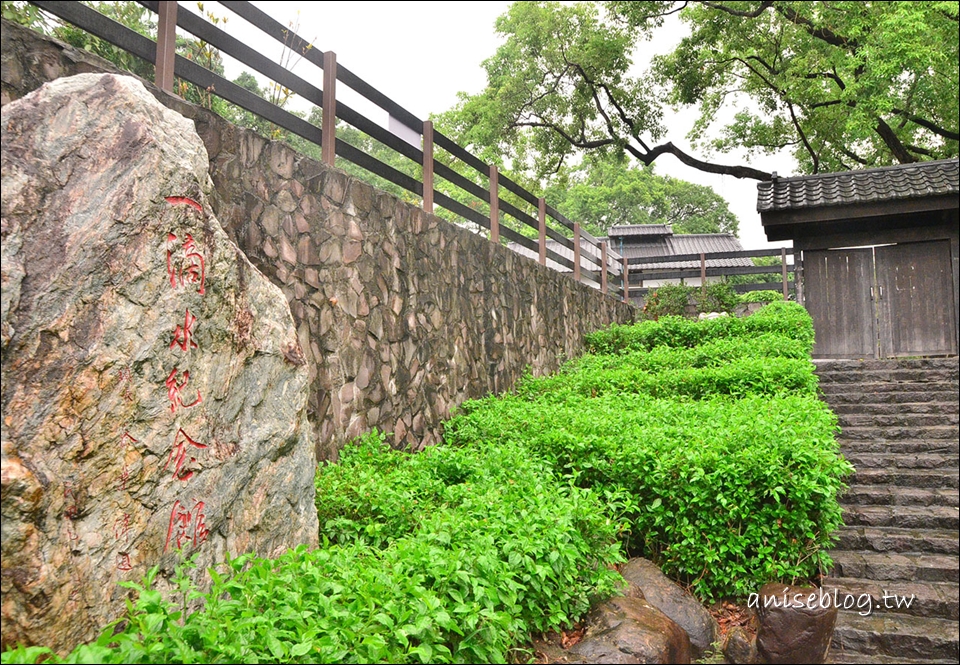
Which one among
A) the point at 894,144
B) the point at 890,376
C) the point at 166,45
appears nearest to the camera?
the point at 166,45

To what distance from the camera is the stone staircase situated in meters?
4.74

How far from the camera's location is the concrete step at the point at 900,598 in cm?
501

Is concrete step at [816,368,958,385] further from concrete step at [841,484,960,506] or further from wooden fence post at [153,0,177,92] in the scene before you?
wooden fence post at [153,0,177,92]

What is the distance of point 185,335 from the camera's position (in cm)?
329

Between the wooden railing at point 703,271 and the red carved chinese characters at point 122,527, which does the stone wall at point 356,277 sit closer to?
the red carved chinese characters at point 122,527

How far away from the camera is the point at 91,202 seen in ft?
9.67

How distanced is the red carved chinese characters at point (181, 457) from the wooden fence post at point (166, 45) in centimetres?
229

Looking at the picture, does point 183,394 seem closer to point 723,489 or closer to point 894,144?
point 723,489

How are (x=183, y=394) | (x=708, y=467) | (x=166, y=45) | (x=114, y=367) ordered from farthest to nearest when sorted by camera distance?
(x=708, y=467) < (x=166, y=45) < (x=183, y=394) < (x=114, y=367)

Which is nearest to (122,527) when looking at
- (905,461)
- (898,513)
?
(898,513)

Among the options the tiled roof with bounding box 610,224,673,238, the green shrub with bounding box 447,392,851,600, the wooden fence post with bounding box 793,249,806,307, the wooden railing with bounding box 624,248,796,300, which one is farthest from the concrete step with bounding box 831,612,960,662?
the tiled roof with bounding box 610,224,673,238

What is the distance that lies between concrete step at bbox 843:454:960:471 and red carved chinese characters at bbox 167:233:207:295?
271 inches

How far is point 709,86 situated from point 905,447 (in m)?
13.9

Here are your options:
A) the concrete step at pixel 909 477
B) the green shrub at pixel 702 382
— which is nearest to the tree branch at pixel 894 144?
the green shrub at pixel 702 382
